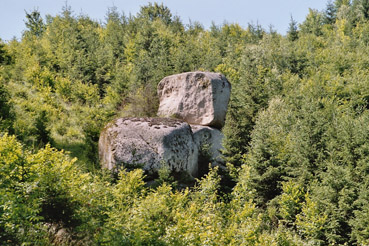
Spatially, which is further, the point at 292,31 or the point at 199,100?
the point at 292,31

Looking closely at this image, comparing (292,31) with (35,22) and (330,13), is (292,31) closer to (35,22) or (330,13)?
(330,13)

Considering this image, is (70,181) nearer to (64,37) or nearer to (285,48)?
(64,37)

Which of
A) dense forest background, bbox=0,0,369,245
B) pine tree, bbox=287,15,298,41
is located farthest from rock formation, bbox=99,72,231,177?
pine tree, bbox=287,15,298,41

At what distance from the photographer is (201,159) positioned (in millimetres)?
19531

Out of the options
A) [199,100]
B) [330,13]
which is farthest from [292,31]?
[199,100]

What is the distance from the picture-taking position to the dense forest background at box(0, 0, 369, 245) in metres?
9.28

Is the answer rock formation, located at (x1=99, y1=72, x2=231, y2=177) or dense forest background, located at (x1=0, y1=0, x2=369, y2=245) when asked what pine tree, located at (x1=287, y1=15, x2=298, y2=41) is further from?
rock formation, located at (x1=99, y1=72, x2=231, y2=177)

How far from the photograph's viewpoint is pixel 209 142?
20438 millimetres

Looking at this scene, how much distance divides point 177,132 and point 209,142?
3581 millimetres

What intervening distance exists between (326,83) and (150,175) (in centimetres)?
2710

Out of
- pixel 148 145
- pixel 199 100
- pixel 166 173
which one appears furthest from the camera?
pixel 199 100

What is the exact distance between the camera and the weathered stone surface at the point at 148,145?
53.5 ft

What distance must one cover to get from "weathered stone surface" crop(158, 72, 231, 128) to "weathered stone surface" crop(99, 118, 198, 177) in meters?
3.28

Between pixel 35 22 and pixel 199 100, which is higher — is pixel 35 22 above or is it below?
above
